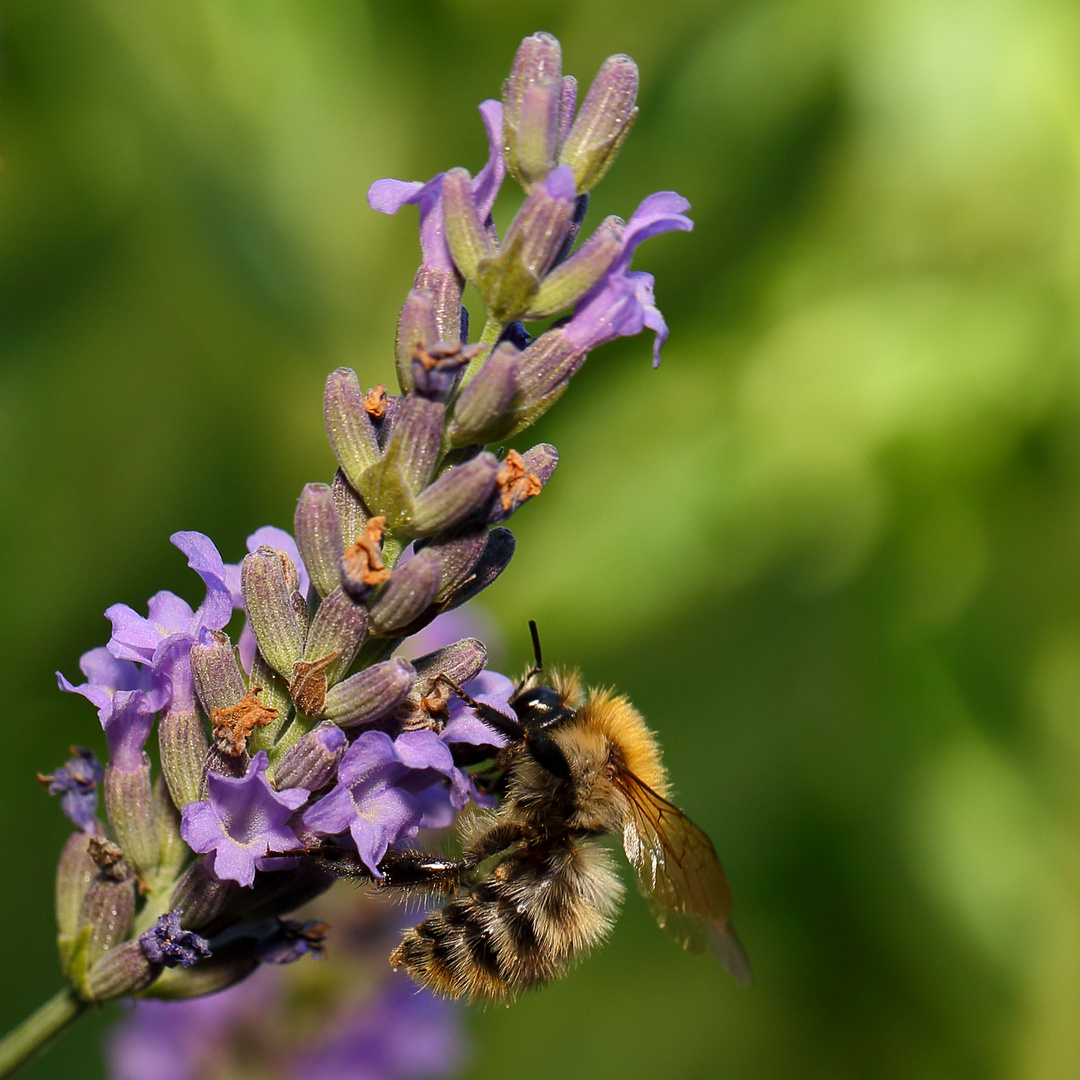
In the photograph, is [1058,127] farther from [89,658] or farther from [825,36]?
[89,658]

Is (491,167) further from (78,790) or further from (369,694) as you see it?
(78,790)

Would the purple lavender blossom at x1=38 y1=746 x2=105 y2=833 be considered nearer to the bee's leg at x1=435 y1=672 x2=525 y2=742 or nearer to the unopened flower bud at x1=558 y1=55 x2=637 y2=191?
the bee's leg at x1=435 y1=672 x2=525 y2=742

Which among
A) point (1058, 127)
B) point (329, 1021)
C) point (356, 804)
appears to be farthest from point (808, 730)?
point (356, 804)

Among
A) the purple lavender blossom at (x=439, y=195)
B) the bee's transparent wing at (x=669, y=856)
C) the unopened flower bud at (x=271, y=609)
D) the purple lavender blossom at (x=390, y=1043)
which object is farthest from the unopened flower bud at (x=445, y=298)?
the purple lavender blossom at (x=390, y=1043)

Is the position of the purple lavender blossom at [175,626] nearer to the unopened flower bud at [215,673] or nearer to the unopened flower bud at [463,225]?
the unopened flower bud at [215,673]

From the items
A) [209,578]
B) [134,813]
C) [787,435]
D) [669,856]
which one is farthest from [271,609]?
[787,435]

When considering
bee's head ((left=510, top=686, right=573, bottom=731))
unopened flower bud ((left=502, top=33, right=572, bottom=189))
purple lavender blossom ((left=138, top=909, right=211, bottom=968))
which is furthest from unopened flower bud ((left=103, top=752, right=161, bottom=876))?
unopened flower bud ((left=502, top=33, right=572, bottom=189))
